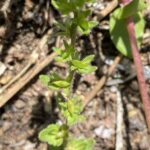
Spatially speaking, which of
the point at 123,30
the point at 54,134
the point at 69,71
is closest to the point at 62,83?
the point at 69,71

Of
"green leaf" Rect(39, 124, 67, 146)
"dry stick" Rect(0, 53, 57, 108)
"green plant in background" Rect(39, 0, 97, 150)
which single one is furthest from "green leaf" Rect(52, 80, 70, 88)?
"dry stick" Rect(0, 53, 57, 108)

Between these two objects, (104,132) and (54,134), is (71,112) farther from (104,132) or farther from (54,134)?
(104,132)

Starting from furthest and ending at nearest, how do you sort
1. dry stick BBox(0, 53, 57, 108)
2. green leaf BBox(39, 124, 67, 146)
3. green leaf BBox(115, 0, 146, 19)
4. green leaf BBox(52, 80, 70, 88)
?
1. dry stick BBox(0, 53, 57, 108)
2. green leaf BBox(115, 0, 146, 19)
3. green leaf BBox(39, 124, 67, 146)
4. green leaf BBox(52, 80, 70, 88)

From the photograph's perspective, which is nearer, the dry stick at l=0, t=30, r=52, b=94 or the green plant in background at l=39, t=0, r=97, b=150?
the green plant in background at l=39, t=0, r=97, b=150

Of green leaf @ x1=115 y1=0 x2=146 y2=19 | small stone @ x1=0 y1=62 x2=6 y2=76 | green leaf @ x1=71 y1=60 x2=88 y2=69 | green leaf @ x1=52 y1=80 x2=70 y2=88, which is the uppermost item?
green leaf @ x1=115 y1=0 x2=146 y2=19

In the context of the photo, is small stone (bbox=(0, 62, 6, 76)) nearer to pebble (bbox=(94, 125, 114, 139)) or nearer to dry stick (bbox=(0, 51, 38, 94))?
dry stick (bbox=(0, 51, 38, 94))

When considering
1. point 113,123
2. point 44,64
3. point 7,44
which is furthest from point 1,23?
point 113,123
